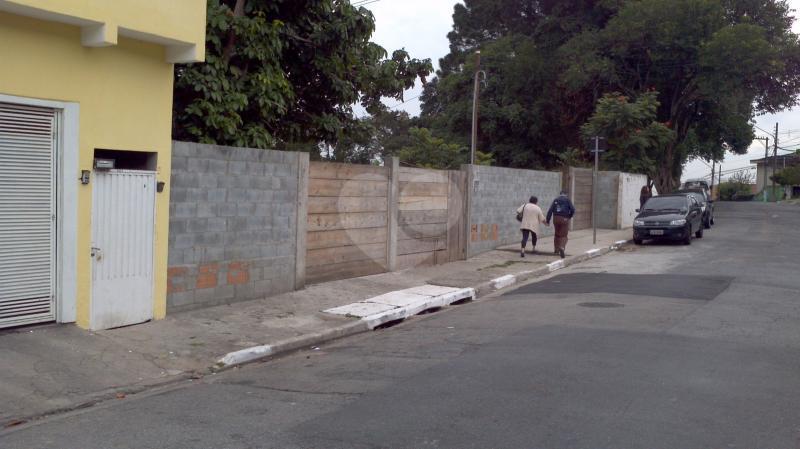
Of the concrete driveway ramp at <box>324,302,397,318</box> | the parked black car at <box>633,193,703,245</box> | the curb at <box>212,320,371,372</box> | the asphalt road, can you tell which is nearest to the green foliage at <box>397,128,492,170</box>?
the parked black car at <box>633,193,703,245</box>

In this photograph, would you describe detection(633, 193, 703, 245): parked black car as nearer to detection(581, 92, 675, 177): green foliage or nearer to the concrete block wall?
the concrete block wall

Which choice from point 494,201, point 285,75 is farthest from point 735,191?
point 285,75

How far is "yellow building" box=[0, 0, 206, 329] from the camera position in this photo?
25.8 ft

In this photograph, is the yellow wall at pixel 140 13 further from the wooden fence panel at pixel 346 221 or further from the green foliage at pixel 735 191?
the green foliage at pixel 735 191

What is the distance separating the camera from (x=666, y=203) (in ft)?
74.6

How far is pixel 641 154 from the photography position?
3038 cm

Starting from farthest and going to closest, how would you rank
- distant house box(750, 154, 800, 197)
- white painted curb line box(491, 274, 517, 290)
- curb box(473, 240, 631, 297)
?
distant house box(750, 154, 800, 197) → white painted curb line box(491, 274, 517, 290) → curb box(473, 240, 631, 297)

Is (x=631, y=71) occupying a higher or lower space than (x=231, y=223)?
higher

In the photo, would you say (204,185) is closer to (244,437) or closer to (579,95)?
(244,437)

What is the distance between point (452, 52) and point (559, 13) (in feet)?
52.1

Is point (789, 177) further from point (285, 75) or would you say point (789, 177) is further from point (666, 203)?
point (285, 75)

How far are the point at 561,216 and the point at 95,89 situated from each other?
12171 mm

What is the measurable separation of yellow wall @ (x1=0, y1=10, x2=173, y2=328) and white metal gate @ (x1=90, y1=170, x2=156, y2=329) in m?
0.12

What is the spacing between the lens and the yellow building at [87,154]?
7875 mm
